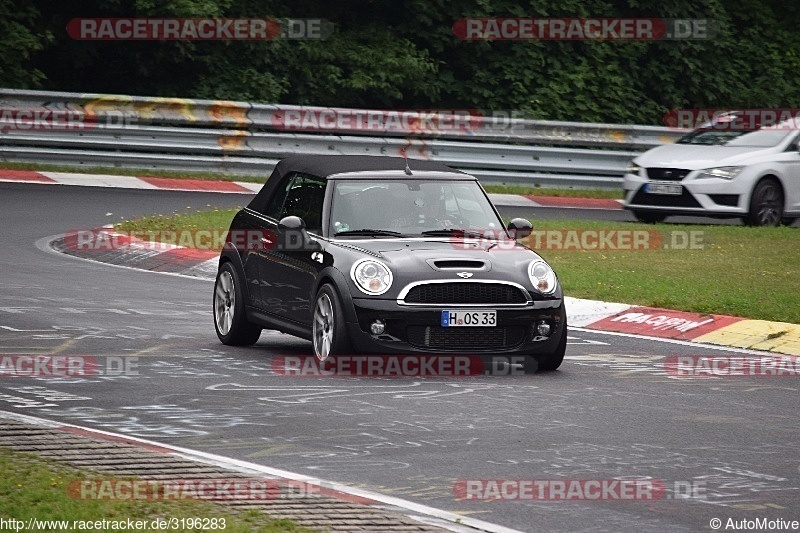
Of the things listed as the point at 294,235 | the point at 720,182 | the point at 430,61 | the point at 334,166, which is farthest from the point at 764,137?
the point at 294,235

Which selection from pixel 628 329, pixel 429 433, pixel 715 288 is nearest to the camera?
pixel 429 433

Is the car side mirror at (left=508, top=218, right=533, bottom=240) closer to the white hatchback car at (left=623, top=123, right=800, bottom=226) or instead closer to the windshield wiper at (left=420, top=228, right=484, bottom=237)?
the windshield wiper at (left=420, top=228, right=484, bottom=237)

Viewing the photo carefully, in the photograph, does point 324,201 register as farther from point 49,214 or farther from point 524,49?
point 524,49

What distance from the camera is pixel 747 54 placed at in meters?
31.2

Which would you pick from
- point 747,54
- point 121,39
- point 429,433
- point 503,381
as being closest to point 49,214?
point 121,39

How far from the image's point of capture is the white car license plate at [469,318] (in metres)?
11.0

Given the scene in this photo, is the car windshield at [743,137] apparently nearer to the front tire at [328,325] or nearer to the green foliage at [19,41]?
the green foliage at [19,41]

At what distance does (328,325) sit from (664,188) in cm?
1117

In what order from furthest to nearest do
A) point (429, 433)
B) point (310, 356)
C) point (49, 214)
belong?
point (49, 214)
point (310, 356)
point (429, 433)

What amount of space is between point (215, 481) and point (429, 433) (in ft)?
6.13

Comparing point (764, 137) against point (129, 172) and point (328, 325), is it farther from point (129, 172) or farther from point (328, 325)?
point (328, 325)

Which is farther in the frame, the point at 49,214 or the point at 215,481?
the point at 49,214

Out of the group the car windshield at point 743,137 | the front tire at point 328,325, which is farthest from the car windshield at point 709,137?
the front tire at point 328,325

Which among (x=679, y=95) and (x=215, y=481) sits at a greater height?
(x=679, y=95)
